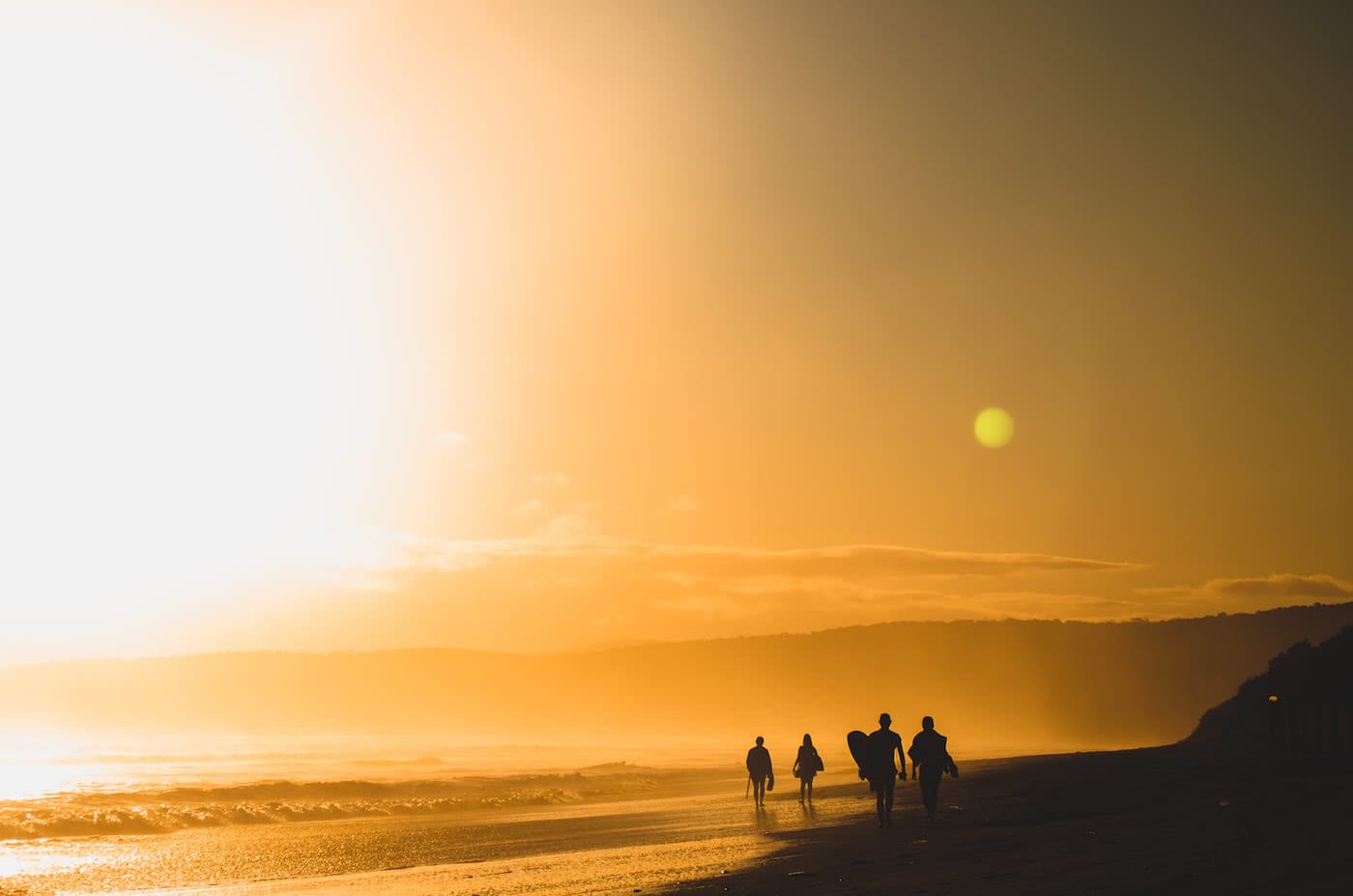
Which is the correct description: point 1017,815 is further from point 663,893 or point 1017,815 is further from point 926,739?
point 663,893

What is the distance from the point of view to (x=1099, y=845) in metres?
15.5

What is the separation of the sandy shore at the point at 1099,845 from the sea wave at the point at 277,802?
16.3 meters

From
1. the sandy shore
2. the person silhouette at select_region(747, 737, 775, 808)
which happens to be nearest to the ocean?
the person silhouette at select_region(747, 737, 775, 808)

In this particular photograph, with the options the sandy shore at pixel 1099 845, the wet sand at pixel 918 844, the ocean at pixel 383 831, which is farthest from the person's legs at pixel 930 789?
the ocean at pixel 383 831

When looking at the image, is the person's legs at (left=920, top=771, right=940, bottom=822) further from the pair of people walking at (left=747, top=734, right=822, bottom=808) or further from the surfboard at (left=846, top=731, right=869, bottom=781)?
the pair of people walking at (left=747, top=734, right=822, bottom=808)

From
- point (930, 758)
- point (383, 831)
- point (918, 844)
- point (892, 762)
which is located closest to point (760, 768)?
point (892, 762)

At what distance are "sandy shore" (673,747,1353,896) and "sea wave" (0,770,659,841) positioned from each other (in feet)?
53.6

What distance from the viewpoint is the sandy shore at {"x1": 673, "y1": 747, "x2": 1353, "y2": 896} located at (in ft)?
39.3

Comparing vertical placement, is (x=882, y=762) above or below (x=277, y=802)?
above

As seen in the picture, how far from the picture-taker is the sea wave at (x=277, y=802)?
96.2 feet

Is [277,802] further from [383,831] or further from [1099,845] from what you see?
[1099,845]

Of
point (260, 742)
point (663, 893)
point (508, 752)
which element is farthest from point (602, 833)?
point (260, 742)

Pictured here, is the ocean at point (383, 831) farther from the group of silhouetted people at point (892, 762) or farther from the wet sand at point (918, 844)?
the group of silhouetted people at point (892, 762)

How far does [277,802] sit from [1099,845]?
28.3 metres
